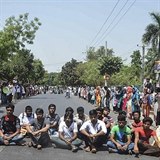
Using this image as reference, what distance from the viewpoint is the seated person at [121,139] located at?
10625 millimetres

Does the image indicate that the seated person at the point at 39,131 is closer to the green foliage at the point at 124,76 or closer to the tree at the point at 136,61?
the green foliage at the point at 124,76

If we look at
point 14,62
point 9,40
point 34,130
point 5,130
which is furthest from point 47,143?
point 14,62

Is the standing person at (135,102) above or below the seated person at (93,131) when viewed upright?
above

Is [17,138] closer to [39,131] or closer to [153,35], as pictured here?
[39,131]

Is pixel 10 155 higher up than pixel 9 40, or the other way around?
pixel 9 40

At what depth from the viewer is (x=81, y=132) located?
11.2 metres

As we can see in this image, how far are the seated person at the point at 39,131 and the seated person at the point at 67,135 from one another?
0.26 meters

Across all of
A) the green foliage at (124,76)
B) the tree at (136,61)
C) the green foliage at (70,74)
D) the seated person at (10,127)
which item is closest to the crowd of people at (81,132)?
the seated person at (10,127)

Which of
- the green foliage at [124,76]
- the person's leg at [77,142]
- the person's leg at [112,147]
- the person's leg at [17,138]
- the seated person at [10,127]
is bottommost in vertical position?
the person's leg at [112,147]

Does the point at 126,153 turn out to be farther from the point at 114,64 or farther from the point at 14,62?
the point at 14,62

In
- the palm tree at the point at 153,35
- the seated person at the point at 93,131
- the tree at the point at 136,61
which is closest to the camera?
the seated person at the point at 93,131

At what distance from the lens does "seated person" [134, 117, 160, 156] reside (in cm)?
1050

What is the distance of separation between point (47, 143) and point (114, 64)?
4952 centimetres

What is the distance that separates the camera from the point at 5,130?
11664 mm
